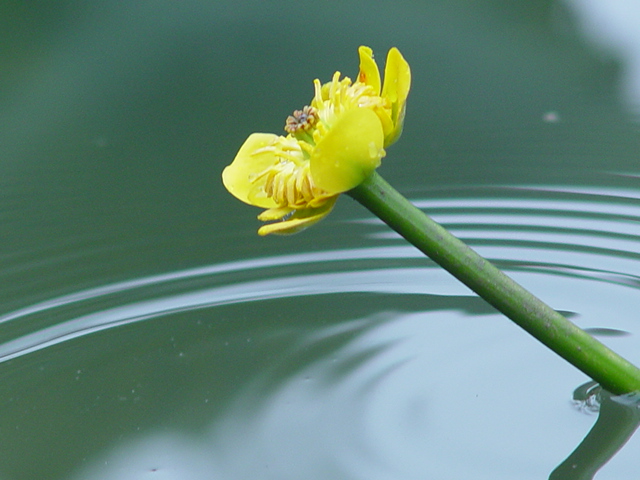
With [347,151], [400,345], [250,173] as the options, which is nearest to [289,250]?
[400,345]

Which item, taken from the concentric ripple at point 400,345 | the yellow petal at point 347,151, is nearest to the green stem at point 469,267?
the yellow petal at point 347,151

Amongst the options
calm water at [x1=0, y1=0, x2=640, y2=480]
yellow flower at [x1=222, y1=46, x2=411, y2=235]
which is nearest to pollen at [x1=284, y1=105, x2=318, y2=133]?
yellow flower at [x1=222, y1=46, x2=411, y2=235]

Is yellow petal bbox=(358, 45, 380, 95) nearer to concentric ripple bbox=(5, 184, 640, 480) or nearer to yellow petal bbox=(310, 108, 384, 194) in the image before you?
yellow petal bbox=(310, 108, 384, 194)

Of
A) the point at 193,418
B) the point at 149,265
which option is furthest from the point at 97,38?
the point at 193,418

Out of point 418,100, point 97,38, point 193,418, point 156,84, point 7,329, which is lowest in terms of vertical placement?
point 193,418

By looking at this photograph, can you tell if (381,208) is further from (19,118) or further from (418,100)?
(19,118)

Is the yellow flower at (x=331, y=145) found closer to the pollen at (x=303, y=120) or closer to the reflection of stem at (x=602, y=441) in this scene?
the pollen at (x=303, y=120)

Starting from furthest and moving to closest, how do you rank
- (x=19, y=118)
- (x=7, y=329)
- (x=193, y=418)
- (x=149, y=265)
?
(x=19, y=118), (x=149, y=265), (x=7, y=329), (x=193, y=418)
